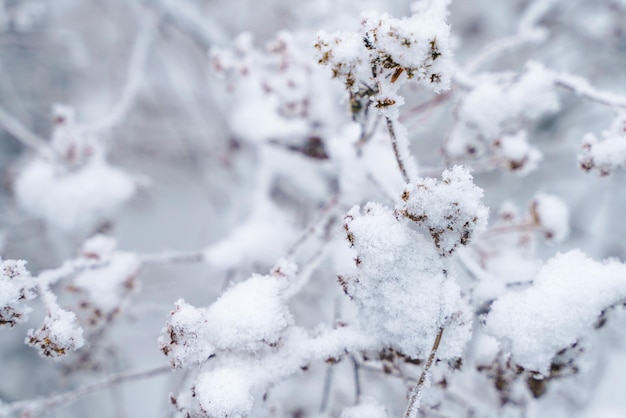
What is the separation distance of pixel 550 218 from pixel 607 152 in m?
0.42

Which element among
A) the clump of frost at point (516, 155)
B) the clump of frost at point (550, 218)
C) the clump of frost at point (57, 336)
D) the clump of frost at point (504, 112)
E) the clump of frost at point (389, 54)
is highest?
the clump of frost at point (504, 112)

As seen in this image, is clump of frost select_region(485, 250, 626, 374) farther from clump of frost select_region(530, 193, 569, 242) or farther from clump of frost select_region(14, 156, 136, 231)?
clump of frost select_region(14, 156, 136, 231)

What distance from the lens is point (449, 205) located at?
98cm

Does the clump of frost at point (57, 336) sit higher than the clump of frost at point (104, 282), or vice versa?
the clump of frost at point (104, 282)

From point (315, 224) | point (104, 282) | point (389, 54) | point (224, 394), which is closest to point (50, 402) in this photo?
point (104, 282)

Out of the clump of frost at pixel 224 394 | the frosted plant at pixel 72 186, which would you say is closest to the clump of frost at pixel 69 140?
the frosted plant at pixel 72 186

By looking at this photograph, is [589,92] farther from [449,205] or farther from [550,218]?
[449,205]

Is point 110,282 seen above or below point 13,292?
above

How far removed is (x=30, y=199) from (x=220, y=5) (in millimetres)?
2920

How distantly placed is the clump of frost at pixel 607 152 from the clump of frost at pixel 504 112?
291 millimetres

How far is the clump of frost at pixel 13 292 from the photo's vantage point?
1.14m

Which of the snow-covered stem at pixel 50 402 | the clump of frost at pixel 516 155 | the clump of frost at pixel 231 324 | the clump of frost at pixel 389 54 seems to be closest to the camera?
the clump of frost at pixel 389 54

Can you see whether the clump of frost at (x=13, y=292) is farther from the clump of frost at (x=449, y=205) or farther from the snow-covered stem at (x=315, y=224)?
the clump of frost at (x=449, y=205)

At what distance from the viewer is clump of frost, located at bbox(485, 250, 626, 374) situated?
114 cm
